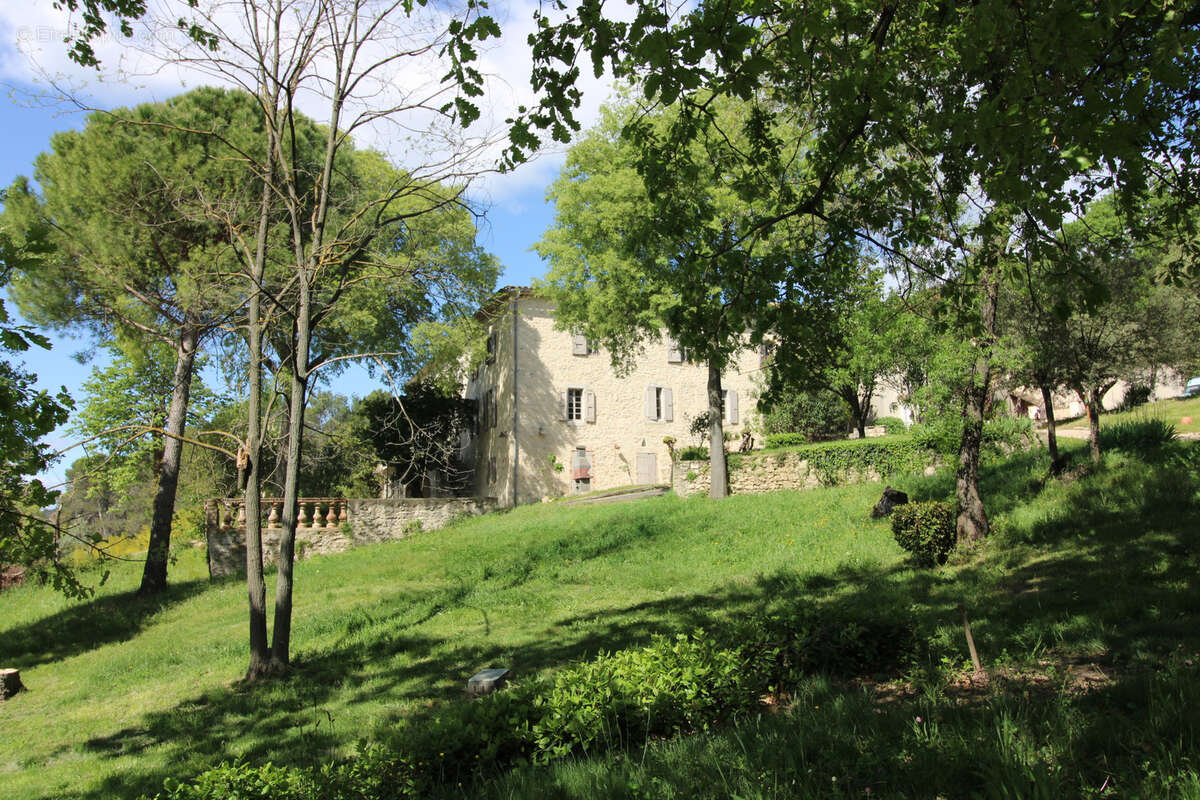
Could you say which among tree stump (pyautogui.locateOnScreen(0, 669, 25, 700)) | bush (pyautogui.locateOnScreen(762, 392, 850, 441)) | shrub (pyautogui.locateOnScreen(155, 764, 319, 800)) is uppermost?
bush (pyautogui.locateOnScreen(762, 392, 850, 441))

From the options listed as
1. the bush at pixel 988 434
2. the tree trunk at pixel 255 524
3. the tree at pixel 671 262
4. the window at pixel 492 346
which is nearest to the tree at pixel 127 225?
the tree trunk at pixel 255 524

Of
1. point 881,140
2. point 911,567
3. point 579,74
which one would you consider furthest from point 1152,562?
point 579,74

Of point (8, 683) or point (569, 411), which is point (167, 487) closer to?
point (8, 683)

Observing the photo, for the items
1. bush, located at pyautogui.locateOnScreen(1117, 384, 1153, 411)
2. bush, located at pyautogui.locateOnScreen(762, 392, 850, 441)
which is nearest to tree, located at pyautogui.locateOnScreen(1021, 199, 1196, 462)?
bush, located at pyautogui.locateOnScreen(1117, 384, 1153, 411)

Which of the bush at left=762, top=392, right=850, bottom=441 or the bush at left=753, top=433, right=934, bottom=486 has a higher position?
the bush at left=762, top=392, right=850, bottom=441

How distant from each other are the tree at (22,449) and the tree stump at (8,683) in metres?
5.64

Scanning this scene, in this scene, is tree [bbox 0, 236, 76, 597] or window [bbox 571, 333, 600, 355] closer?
tree [bbox 0, 236, 76, 597]

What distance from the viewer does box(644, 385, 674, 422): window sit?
31.6 m

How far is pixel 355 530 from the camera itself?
72.2 ft

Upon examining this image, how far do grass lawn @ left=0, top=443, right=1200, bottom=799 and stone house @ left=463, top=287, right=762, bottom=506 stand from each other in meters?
10.2

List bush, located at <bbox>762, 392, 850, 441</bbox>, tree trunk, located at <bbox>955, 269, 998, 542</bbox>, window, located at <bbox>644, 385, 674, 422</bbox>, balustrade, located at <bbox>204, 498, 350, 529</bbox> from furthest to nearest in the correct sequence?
bush, located at <bbox>762, 392, 850, 441</bbox> → window, located at <bbox>644, 385, 674, 422</bbox> → balustrade, located at <bbox>204, 498, 350, 529</bbox> → tree trunk, located at <bbox>955, 269, 998, 542</bbox>

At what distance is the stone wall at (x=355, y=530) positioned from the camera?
20.3 meters

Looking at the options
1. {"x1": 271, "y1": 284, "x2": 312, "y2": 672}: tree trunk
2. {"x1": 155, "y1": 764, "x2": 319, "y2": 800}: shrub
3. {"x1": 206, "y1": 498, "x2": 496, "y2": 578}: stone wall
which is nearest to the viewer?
{"x1": 155, "y1": 764, "x2": 319, "y2": 800}: shrub

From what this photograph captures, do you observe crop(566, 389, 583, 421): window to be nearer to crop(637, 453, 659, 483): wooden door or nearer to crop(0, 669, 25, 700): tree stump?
crop(637, 453, 659, 483): wooden door
